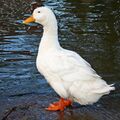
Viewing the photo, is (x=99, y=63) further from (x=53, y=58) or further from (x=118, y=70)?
(x=53, y=58)

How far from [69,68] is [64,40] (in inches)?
175

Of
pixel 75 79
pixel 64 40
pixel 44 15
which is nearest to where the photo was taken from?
pixel 75 79

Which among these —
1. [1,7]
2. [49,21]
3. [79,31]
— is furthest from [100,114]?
[1,7]

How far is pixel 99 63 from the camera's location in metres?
9.99

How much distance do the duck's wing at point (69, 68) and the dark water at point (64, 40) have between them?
0.76 meters

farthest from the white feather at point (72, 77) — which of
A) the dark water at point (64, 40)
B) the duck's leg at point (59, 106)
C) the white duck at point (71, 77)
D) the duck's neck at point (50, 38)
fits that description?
the dark water at point (64, 40)

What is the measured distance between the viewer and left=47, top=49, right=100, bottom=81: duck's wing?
282 inches

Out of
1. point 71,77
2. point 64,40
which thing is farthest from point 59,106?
point 64,40

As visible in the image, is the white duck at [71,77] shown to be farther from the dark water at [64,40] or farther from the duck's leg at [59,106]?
the dark water at [64,40]

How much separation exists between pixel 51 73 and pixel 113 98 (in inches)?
61.9

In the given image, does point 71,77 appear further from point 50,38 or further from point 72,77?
point 50,38

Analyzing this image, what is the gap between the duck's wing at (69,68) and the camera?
717cm

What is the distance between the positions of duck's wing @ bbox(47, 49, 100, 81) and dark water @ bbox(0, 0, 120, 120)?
0.76m

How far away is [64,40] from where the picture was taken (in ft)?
38.0
